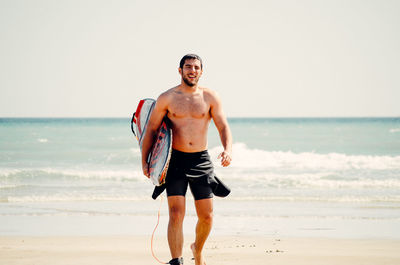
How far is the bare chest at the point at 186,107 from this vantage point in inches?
177

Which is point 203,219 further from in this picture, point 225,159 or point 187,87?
point 187,87

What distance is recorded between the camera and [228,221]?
8.12m

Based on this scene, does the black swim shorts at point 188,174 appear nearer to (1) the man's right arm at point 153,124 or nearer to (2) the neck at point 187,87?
(1) the man's right arm at point 153,124

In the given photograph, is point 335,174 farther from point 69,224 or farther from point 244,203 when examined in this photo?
point 69,224

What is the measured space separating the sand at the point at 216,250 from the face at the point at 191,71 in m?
2.02

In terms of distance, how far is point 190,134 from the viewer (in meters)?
4.53

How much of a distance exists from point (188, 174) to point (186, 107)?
55 centimetres

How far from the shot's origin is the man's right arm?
452 centimetres

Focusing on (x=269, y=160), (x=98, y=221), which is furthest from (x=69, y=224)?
(x=269, y=160)

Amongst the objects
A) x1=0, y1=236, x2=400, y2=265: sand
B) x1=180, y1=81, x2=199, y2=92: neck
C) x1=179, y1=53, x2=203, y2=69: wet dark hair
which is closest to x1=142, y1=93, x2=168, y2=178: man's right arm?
x1=180, y1=81, x2=199, y2=92: neck

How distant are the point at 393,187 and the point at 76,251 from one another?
8.26 meters

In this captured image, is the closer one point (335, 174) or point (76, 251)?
point (76, 251)

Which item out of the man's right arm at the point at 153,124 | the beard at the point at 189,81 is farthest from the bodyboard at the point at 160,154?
the beard at the point at 189,81

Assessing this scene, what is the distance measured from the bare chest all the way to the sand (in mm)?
1781
